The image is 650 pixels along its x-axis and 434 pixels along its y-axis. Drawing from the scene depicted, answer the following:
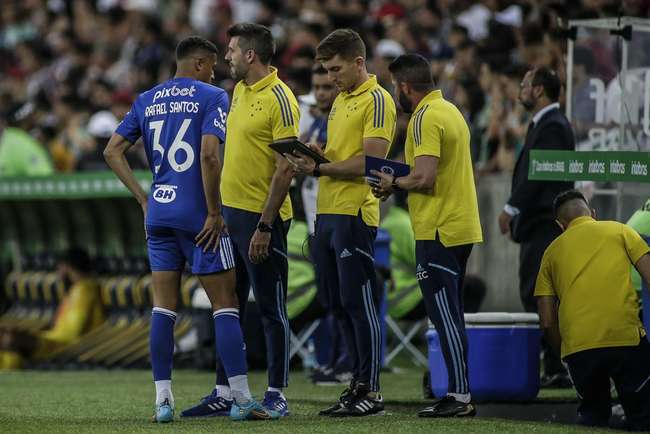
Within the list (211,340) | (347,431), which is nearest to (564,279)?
(347,431)

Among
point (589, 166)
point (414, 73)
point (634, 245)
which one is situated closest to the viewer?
point (634, 245)

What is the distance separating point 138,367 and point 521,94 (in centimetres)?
493

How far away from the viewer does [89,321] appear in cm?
1459

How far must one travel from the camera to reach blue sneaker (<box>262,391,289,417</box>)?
839 centimetres

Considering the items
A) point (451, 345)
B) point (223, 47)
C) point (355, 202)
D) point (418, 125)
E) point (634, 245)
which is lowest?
point (451, 345)

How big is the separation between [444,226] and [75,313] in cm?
712

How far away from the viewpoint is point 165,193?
8.16 meters

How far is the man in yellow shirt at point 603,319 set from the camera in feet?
26.3

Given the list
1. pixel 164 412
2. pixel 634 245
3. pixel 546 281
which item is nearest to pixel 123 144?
pixel 164 412

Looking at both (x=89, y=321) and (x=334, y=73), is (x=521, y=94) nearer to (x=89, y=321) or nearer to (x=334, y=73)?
(x=334, y=73)

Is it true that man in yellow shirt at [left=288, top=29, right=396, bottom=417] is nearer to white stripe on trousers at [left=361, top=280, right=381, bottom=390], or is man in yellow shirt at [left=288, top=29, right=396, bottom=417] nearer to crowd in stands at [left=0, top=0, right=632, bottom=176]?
white stripe on trousers at [left=361, top=280, right=381, bottom=390]

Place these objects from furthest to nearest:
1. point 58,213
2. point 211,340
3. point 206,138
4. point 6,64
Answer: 1. point 6,64
2. point 58,213
3. point 211,340
4. point 206,138

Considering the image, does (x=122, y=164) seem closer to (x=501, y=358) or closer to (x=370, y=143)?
(x=370, y=143)

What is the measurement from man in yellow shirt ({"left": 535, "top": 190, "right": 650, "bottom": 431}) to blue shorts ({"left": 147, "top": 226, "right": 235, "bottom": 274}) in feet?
6.29
